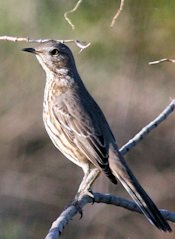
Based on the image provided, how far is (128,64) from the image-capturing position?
1228cm

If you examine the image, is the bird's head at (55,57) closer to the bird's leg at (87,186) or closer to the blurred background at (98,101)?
the bird's leg at (87,186)

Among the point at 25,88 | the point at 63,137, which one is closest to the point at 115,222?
the point at 25,88

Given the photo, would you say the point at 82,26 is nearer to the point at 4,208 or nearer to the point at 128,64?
the point at 128,64

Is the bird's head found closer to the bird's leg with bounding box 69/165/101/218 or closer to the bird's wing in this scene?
the bird's wing

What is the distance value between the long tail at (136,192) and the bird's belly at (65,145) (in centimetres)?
23

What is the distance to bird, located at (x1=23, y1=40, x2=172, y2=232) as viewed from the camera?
738 cm

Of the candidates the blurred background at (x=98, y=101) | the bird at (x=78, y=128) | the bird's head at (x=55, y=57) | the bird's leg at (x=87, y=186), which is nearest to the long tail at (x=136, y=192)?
the bird at (x=78, y=128)

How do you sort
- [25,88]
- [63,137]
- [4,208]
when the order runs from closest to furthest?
[63,137] < [4,208] < [25,88]

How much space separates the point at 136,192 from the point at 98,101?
15.0ft

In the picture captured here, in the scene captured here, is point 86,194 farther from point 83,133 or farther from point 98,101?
point 98,101

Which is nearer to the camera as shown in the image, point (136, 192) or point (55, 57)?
point (136, 192)

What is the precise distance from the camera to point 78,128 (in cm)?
764

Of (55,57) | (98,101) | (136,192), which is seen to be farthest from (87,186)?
(98,101)

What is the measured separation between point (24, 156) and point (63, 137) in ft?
13.2
